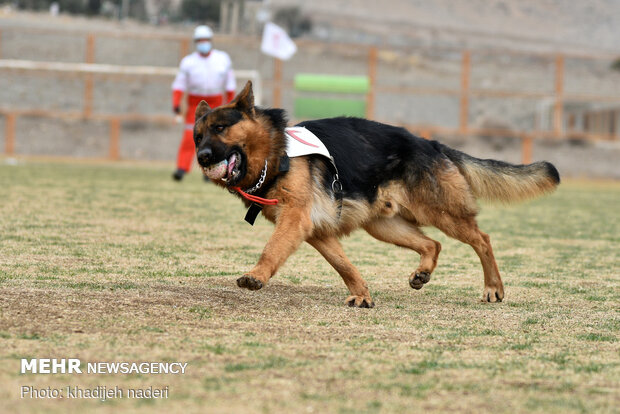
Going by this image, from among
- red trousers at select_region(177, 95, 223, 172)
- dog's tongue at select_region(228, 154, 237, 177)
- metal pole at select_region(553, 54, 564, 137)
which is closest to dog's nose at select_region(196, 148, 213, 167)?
dog's tongue at select_region(228, 154, 237, 177)

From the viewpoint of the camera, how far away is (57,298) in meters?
5.38

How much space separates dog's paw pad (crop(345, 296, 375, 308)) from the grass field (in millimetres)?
140

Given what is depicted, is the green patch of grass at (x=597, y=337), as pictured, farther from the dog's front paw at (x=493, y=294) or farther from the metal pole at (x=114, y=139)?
the metal pole at (x=114, y=139)

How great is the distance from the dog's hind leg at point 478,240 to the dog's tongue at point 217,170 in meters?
1.62

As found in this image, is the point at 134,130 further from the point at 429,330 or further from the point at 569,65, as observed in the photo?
the point at 569,65

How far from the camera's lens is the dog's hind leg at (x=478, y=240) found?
6.36m

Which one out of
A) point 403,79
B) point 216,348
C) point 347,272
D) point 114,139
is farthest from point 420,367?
point 403,79

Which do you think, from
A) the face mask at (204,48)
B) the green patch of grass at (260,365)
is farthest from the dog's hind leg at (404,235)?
the face mask at (204,48)

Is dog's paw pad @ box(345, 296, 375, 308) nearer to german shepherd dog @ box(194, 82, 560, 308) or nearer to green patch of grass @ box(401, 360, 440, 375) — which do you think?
german shepherd dog @ box(194, 82, 560, 308)

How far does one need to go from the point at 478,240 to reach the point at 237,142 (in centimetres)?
189

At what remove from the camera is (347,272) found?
20.0 ft

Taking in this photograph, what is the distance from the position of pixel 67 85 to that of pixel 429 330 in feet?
119

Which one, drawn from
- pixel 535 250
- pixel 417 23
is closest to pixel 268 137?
pixel 535 250

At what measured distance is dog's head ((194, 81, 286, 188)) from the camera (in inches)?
223
